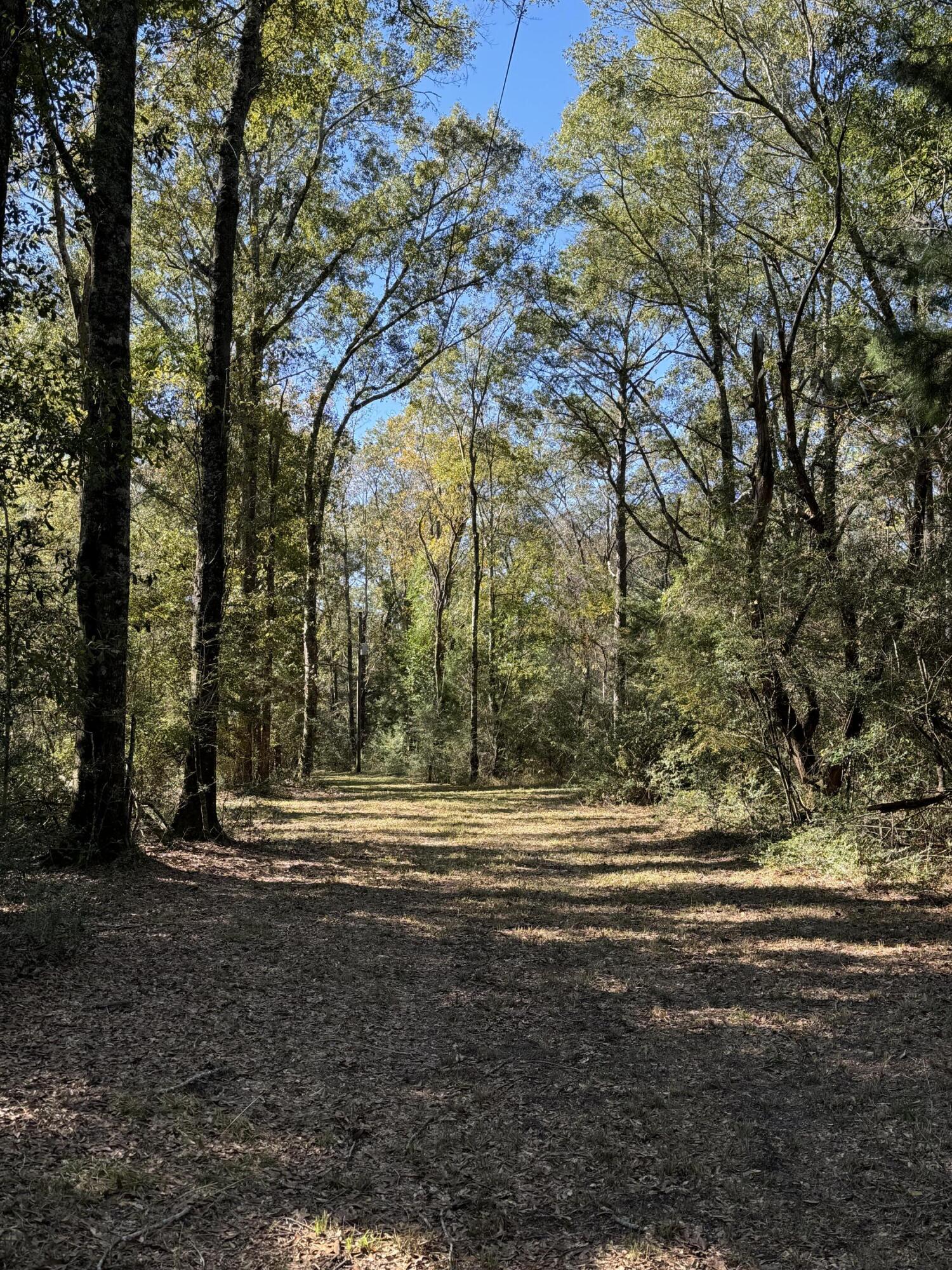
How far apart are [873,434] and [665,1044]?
24.1 feet

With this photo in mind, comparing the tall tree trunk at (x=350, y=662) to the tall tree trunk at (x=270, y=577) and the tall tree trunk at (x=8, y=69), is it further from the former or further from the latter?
the tall tree trunk at (x=8, y=69)

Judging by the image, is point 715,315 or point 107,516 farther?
point 715,315

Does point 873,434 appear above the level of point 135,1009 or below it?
above

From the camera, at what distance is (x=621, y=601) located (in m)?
16.0

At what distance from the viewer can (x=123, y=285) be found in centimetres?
658

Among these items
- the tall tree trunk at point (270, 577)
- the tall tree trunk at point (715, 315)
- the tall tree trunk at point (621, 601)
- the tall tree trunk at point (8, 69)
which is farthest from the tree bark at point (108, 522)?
the tall tree trunk at point (621, 601)

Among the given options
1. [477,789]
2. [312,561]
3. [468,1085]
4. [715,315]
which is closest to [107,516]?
[468,1085]

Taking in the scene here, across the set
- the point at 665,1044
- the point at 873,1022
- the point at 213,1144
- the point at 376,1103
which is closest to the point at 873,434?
the point at 873,1022

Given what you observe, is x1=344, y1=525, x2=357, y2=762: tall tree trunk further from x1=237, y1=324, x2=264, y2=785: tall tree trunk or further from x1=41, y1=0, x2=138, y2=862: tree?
x1=41, y1=0, x2=138, y2=862: tree

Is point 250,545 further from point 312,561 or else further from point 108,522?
point 108,522

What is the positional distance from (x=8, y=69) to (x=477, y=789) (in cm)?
1812

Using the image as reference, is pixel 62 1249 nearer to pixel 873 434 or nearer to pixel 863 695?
pixel 863 695

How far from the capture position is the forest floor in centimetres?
245

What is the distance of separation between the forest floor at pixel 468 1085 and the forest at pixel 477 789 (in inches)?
1.0
